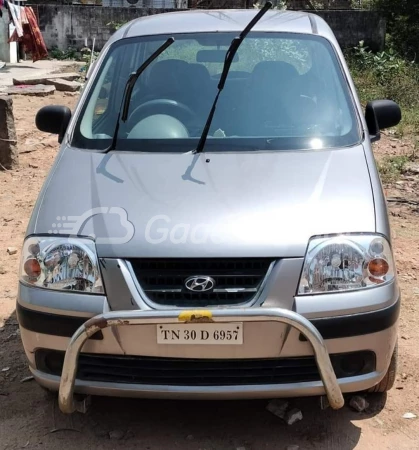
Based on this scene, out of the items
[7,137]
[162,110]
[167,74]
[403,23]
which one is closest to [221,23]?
[167,74]

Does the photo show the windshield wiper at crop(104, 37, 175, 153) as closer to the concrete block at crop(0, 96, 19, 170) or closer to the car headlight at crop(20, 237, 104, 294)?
the car headlight at crop(20, 237, 104, 294)

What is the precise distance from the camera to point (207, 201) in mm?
2752

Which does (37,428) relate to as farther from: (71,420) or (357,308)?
(357,308)

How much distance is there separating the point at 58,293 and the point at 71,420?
2.52ft

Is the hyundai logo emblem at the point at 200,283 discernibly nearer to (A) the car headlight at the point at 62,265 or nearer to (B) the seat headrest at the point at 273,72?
(A) the car headlight at the point at 62,265

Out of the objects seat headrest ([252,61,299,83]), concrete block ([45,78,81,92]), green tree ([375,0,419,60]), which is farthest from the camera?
green tree ([375,0,419,60])

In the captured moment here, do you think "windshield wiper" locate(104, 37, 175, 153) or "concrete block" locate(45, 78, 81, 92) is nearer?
"windshield wiper" locate(104, 37, 175, 153)

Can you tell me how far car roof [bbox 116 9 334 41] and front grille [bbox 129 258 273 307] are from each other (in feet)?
A: 5.83

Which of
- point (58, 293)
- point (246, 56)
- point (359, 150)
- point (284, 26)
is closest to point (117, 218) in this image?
point (58, 293)

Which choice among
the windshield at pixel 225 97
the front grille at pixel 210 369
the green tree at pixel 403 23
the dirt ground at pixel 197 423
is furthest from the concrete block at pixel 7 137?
the green tree at pixel 403 23

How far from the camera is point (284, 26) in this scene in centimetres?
383

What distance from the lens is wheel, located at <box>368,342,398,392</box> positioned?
293 centimetres

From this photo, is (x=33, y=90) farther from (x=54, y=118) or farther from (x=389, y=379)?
(x=389, y=379)

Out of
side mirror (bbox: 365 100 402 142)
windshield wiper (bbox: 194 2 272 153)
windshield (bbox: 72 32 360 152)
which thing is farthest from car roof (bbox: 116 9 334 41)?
side mirror (bbox: 365 100 402 142)
